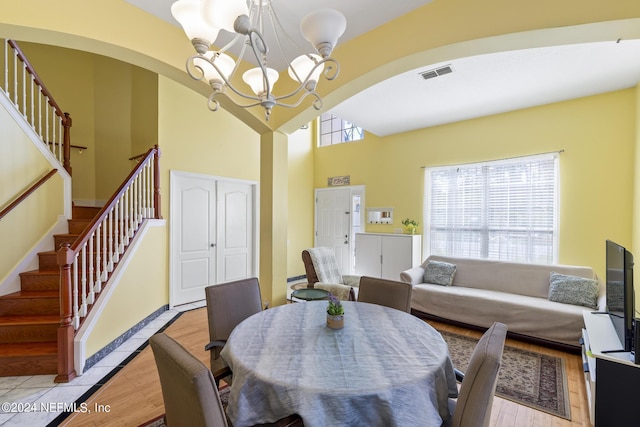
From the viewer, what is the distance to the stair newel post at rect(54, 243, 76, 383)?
229cm

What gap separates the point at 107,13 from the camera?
6.31 feet

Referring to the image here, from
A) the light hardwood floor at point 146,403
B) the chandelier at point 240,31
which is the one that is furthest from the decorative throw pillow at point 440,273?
the chandelier at point 240,31

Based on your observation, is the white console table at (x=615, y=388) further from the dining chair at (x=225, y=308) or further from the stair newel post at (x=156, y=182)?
the stair newel post at (x=156, y=182)

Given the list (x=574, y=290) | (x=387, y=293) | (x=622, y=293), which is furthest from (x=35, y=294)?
(x=574, y=290)

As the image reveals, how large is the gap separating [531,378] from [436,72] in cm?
303

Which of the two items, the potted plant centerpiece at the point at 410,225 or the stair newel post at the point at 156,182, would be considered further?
the potted plant centerpiece at the point at 410,225

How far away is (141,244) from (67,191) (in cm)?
128

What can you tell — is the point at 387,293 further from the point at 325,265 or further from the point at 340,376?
the point at 325,265

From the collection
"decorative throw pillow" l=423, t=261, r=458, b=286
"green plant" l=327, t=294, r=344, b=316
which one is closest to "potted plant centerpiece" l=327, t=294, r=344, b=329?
"green plant" l=327, t=294, r=344, b=316

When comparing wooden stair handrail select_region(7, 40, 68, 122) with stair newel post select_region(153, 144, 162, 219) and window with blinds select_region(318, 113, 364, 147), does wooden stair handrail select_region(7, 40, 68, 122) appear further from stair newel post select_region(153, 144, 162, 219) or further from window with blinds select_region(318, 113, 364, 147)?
window with blinds select_region(318, 113, 364, 147)

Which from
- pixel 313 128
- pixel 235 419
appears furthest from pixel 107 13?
pixel 313 128

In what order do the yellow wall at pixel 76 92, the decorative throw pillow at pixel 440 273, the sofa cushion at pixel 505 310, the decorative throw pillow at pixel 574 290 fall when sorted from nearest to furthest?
the sofa cushion at pixel 505 310, the decorative throw pillow at pixel 574 290, the decorative throw pillow at pixel 440 273, the yellow wall at pixel 76 92

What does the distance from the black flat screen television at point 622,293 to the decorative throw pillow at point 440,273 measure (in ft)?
5.94

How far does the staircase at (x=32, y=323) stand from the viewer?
2.36 meters
